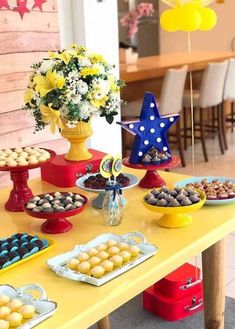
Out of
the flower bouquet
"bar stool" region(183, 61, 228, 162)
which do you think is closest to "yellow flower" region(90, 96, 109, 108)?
the flower bouquet

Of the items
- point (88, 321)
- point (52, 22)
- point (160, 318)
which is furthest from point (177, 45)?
point (88, 321)

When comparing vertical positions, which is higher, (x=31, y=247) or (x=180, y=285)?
(x=31, y=247)

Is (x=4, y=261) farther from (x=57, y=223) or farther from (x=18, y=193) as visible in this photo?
(x=18, y=193)

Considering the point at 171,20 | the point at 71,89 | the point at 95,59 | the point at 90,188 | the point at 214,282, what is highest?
the point at 171,20

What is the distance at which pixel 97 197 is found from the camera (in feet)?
6.71

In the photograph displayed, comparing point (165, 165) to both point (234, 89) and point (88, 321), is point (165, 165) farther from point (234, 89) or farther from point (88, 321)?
point (234, 89)

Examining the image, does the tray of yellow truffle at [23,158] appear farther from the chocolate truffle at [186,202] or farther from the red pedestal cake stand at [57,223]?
the chocolate truffle at [186,202]

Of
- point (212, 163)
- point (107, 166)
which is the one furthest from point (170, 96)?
point (107, 166)

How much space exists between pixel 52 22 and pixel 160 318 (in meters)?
2.05

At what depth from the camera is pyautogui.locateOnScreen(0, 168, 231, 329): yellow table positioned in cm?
134

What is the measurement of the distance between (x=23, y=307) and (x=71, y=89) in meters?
0.93

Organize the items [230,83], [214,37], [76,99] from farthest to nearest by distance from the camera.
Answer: [214,37] < [230,83] < [76,99]

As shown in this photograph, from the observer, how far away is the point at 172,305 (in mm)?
2586

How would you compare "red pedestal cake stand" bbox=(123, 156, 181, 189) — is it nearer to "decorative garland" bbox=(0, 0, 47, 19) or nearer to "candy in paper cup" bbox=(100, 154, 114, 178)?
"candy in paper cup" bbox=(100, 154, 114, 178)
